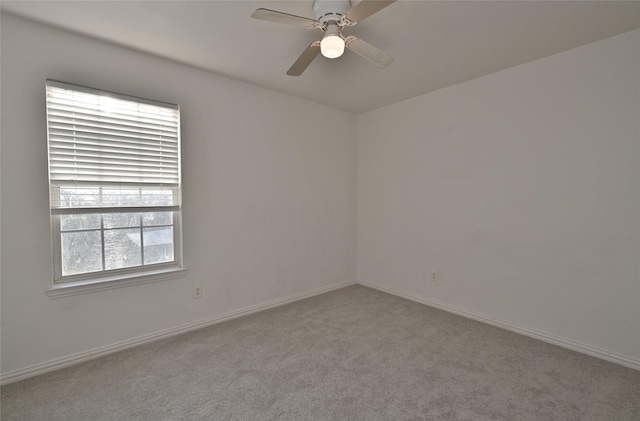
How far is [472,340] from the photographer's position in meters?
2.64

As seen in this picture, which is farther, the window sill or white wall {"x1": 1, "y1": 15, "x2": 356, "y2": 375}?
the window sill

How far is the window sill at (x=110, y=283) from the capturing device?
7.16 ft

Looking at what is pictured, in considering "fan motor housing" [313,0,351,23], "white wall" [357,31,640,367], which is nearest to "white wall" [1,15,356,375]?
"white wall" [357,31,640,367]

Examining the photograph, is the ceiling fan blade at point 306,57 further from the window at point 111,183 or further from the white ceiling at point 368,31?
the window at point 111,183

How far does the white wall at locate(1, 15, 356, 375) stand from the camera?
2.04 meters

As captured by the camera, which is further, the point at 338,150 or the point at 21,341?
the point at 338,150

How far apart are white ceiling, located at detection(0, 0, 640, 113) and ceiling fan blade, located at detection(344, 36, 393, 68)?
0.22 meters

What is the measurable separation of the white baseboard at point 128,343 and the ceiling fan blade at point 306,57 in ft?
7.92

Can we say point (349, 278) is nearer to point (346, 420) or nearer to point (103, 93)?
point (346, 420)

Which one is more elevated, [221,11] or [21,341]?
[221,11]

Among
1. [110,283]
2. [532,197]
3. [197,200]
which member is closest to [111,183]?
[197,200]

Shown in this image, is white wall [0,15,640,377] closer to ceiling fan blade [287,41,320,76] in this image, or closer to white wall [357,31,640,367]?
white wall [357,31,640,367]

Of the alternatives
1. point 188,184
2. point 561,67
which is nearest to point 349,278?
point 188,184

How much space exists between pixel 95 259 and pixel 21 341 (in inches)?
26.2
